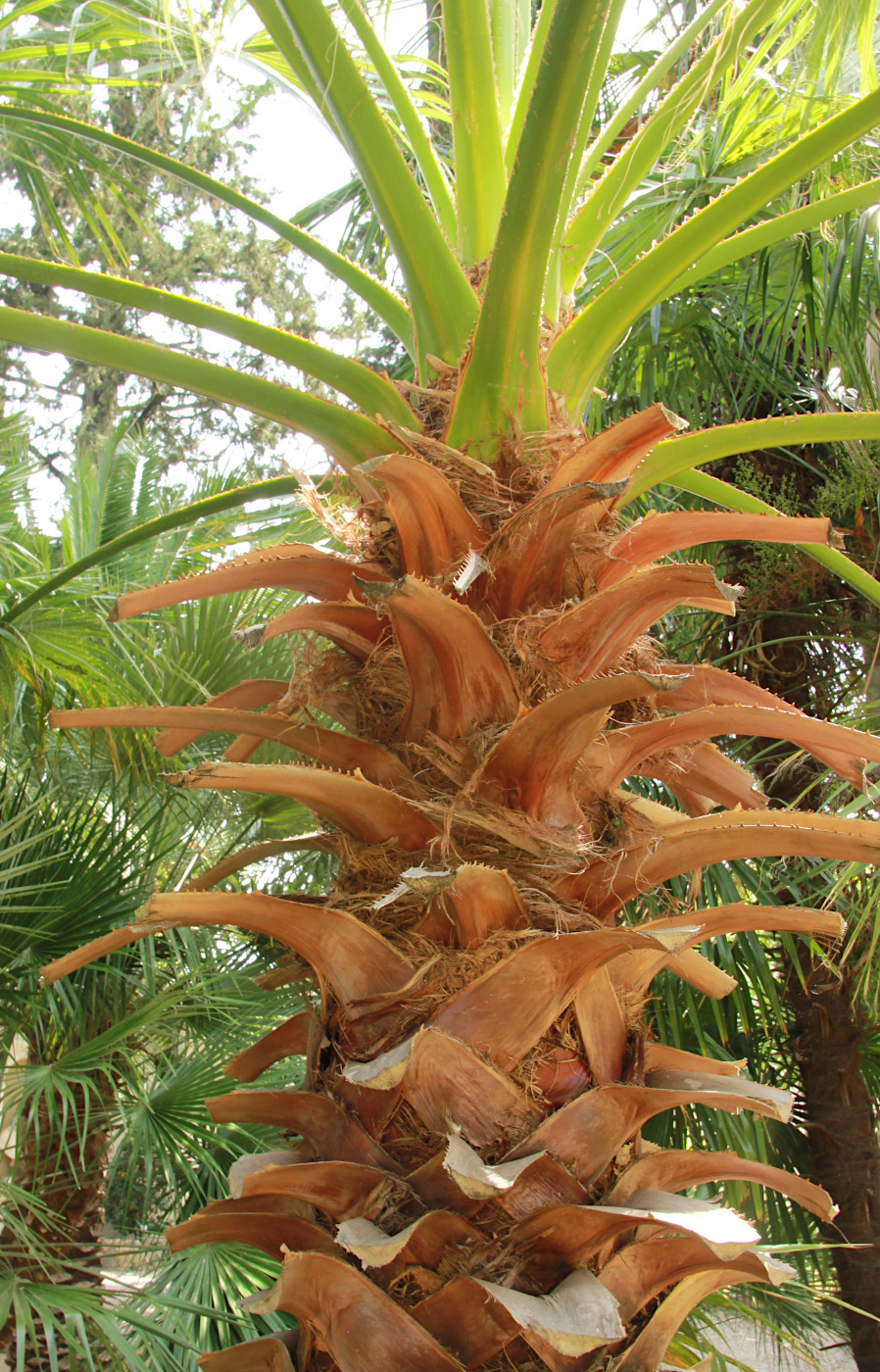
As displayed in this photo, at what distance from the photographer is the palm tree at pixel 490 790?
114cm

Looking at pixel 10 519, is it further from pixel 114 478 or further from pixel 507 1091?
pixel 507 1091

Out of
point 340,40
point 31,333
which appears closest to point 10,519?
point 31,333

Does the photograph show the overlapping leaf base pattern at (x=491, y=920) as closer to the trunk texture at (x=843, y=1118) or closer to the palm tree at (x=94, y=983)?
the palm tree at (x=94, y=983)

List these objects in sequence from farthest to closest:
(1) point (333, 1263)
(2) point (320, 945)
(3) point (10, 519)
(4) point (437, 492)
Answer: (3) point (10, 519) → (4) point (437, 492) → (2) point (320, 945) → (1) point (333, 1263)

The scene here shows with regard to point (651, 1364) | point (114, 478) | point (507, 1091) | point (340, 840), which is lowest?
point (651, 1364)

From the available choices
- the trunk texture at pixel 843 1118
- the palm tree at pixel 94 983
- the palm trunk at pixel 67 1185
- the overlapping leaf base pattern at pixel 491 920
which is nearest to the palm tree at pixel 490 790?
the overlapping leaf base pattern at pixel 491 920

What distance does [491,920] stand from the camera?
4.11 feet

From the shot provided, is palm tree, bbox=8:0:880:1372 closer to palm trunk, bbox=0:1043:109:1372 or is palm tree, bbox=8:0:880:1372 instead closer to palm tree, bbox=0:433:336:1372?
palm tree, bbox=0:433:336:1372

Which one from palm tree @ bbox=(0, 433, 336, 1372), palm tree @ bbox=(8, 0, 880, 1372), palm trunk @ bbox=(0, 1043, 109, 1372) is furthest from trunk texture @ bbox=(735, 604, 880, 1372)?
palm trunk @ bbox=(0, 1043, 109, 1372)

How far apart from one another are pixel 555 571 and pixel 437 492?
0.23m

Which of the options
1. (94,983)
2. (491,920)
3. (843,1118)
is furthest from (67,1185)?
(843,1118)

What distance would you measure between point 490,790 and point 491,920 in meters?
0.19

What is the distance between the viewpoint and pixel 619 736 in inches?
57.6

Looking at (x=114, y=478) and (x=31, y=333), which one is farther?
(x=114, y=478)
